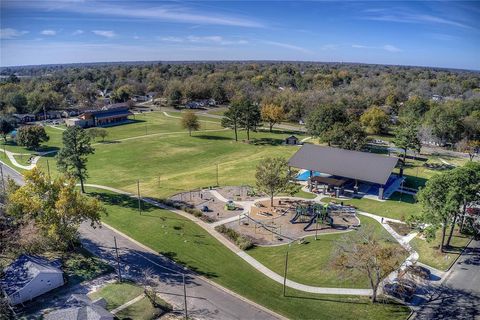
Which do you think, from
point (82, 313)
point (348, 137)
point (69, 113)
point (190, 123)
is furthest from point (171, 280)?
point (69, 113)

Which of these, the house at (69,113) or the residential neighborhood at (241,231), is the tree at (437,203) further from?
the house at (69,113)

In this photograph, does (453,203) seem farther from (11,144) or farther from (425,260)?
(11,144)

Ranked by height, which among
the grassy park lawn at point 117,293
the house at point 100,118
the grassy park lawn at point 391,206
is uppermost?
the house at point 100,118

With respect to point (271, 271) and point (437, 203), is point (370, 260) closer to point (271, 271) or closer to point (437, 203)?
point (271, 271)

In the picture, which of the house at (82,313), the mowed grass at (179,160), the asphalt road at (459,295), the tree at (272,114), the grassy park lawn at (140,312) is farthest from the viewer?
the tree at (272,114)

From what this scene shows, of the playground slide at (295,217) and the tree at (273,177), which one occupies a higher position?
the tree at (273,177)

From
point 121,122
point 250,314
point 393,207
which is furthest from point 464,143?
point 121,122

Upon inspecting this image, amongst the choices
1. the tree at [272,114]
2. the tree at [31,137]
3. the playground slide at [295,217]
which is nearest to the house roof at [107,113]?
the tree at [31,137]

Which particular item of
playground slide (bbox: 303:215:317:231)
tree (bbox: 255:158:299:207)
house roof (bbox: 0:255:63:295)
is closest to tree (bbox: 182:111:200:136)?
tree (bbox: 255:158:299:207)
